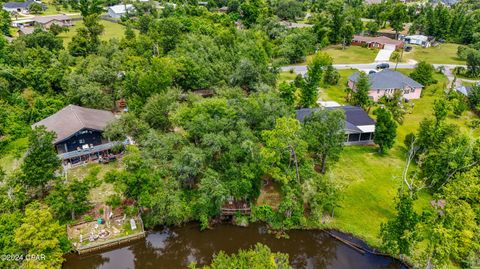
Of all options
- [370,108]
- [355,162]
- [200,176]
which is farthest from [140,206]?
[370,108]

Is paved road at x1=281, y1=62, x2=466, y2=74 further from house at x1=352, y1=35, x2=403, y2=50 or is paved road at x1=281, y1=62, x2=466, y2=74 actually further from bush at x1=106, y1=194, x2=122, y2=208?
bush at x1=106, y1=194, x2=122, y2=208

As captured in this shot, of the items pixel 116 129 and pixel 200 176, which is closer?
pixel 200 176

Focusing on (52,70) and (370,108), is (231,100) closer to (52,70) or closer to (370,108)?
(370,108)

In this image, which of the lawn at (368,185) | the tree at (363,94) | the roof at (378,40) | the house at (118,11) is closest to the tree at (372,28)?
the roof at (378,40)

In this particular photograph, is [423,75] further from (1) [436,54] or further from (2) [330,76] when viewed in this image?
(1) [436,54]

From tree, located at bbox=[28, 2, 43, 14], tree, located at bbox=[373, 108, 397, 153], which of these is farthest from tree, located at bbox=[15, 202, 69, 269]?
tree, located at bbox=[28, 2, 43, 14]
